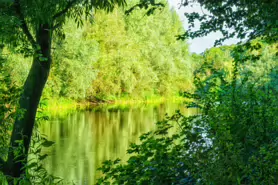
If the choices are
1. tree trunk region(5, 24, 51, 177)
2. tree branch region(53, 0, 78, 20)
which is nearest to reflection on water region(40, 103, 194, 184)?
tree trunk region(5, 24, 51, 177)

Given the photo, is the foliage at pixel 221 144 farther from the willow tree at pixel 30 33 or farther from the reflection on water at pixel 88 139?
the reflection on water at pixel 88 139

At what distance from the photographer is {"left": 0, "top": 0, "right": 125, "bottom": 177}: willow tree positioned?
4441mm

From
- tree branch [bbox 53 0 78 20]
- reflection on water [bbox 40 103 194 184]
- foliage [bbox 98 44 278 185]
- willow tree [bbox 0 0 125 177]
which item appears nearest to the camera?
foliage [bbox 98 44 278 185]

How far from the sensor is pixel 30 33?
16.4 ft

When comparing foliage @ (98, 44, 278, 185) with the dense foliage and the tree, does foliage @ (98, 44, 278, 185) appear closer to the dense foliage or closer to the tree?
the tree

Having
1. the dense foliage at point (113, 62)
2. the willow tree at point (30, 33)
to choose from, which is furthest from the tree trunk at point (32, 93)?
the dense foliage at point (113, 62)

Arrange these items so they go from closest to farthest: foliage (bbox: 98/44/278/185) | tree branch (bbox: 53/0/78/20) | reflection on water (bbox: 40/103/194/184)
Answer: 1. foliage (bbox: 98/44/278/185)
2. tree branch (bbox: 53/0/78/20)
3. reflection on water (bbox: 40/103/194/184)

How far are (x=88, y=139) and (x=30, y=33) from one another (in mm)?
10136

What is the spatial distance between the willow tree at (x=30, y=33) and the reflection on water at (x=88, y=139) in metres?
4.23

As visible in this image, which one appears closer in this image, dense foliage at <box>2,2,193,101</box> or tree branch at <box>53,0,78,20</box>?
tree branch at <box>53,0,78,20</box>

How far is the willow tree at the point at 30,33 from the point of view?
4441 millimetres

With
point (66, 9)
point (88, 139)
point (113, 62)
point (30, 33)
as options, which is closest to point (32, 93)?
point (30, 33)

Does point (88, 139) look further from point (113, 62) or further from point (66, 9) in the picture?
point (113, 62)

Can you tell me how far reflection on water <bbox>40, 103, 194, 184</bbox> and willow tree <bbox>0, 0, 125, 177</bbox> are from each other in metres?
4.23
